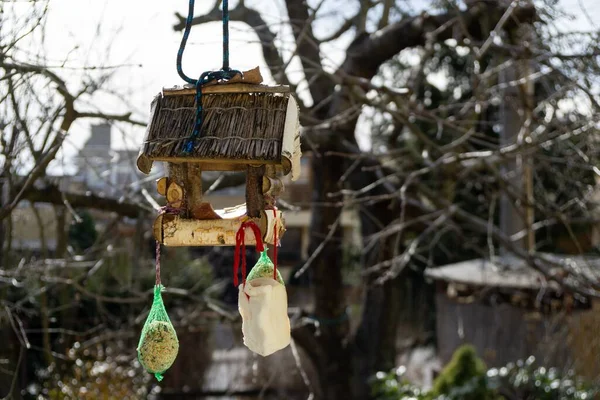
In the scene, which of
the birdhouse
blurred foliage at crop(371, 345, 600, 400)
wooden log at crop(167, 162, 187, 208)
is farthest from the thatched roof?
blurred foliage at crop(371, 345, 600, 400)

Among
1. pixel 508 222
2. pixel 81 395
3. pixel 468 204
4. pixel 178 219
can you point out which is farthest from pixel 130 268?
pixel 468 204

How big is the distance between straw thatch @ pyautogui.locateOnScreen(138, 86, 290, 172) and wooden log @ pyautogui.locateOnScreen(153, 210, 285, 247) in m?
0.18

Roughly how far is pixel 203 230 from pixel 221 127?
30 centimetres

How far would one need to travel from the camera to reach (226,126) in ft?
6.09

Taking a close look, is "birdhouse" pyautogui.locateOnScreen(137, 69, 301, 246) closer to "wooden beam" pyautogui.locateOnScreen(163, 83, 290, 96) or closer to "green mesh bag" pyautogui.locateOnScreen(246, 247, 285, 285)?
"wooden beam" pyautogui.locateOnScreen(163, 83, 290, 96)

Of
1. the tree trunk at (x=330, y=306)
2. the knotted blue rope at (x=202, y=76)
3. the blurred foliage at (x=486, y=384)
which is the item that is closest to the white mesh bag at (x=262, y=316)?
the knotted blue rope at (x=202, y=76)

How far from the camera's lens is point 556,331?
7098 mm

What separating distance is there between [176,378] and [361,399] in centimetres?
241

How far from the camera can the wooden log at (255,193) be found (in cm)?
200

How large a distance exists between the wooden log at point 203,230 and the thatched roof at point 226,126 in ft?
0.54

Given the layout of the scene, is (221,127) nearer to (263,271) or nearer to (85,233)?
(263,271)

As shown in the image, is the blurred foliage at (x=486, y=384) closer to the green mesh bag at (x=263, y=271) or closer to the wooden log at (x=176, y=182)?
the green mesh bag at (x=263, y=271)

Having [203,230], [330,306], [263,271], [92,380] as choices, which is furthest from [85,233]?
[203,230]

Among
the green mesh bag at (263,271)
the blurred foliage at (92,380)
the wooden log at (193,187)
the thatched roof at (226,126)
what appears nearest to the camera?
the thatched roof at (226,126)
